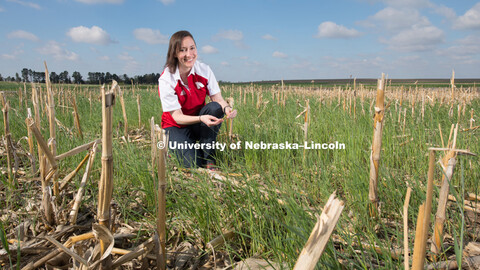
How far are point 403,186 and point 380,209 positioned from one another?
0.87 feet

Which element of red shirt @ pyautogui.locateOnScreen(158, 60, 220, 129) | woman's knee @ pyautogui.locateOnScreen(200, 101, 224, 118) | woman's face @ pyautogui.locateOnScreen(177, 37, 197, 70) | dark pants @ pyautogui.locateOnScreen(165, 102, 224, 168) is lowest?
dark pants @ pyautogui.locateOnScreen(165, 102, 224, 168)

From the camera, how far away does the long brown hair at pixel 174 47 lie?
2729 millimetres

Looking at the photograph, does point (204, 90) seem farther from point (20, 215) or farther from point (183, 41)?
point (20, 215)

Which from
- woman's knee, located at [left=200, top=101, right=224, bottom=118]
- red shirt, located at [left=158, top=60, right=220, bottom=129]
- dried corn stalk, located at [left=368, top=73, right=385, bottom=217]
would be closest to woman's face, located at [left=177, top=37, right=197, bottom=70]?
red shirt, located at [left=158, top=60, right=220, bottom=129]

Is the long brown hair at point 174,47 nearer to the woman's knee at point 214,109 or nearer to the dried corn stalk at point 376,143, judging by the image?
the woman's knee at point 214,109

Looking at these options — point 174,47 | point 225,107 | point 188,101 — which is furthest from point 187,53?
point 225,107

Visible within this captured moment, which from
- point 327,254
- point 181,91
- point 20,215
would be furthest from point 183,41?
point 327,254

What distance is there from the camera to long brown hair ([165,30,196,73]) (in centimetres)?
273

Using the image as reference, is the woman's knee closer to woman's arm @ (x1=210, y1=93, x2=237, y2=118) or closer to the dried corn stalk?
woman's arm @ (x1=210, y1=93, x2=237, y2=118)

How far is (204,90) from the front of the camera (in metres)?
3.13

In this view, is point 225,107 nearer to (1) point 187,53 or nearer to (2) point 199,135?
(2) point 199,135

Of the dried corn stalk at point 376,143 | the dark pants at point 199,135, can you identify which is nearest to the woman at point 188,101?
the dark pants at point 199,135

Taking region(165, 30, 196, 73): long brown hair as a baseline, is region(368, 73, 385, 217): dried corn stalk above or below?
below

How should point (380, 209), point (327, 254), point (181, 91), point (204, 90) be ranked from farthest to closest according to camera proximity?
point (204, 90) < point (181, 91) < point (380, 209) < point (327, 254)
